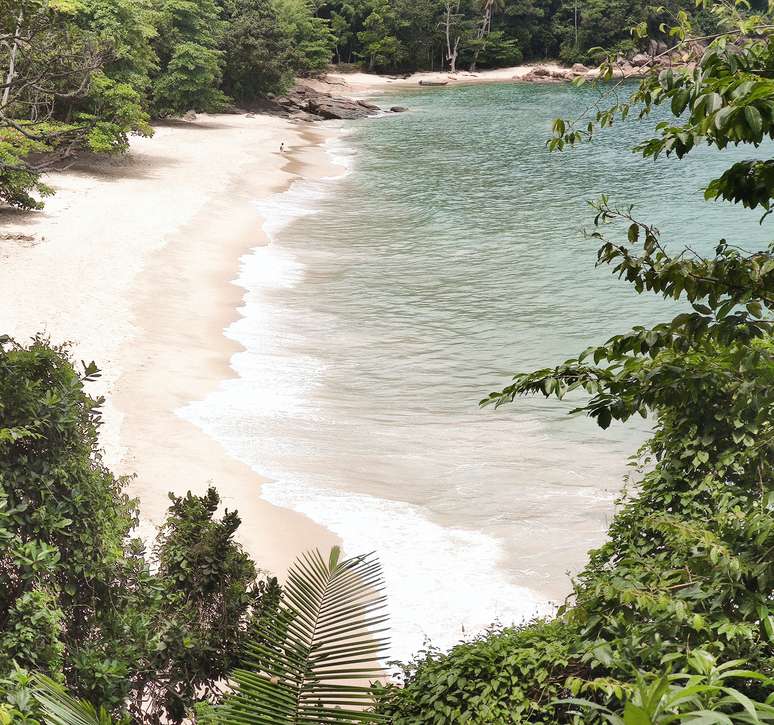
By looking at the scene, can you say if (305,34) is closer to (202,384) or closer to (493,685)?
(202,384)

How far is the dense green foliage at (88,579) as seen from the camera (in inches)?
161

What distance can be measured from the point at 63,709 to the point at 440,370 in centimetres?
1126

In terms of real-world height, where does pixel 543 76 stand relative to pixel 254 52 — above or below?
above

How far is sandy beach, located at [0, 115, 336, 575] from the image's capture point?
951 centimetres

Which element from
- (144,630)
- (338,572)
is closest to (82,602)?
(144,630)

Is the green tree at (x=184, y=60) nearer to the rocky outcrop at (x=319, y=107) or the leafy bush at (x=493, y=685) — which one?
the rocky outcrop at (x=319, y=107)

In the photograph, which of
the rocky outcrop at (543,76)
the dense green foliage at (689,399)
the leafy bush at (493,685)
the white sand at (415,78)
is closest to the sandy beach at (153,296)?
the leafy bush at (493,685)

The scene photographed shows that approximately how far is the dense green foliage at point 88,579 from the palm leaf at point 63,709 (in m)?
0.48

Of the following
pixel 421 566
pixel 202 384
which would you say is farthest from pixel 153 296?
pixel 421 566

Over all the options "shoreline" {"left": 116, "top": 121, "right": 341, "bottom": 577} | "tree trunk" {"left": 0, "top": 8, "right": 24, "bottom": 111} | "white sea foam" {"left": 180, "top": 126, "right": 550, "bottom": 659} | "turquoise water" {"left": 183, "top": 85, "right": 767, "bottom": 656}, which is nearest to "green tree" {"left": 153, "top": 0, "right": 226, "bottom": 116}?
"turquoise water" {"left": 183, "top": 85, "right": 767, "bottom": 656}

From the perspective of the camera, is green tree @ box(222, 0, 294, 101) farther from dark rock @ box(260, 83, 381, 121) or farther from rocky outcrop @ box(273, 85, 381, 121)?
rocky outcrop @ box(273, 85, 381, 121)

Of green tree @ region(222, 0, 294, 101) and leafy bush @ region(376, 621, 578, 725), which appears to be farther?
green tree @ region(222, 0, 294, 101)

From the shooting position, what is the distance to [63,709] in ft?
10.1

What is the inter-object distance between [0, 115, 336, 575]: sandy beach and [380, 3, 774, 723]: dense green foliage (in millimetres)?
4571
